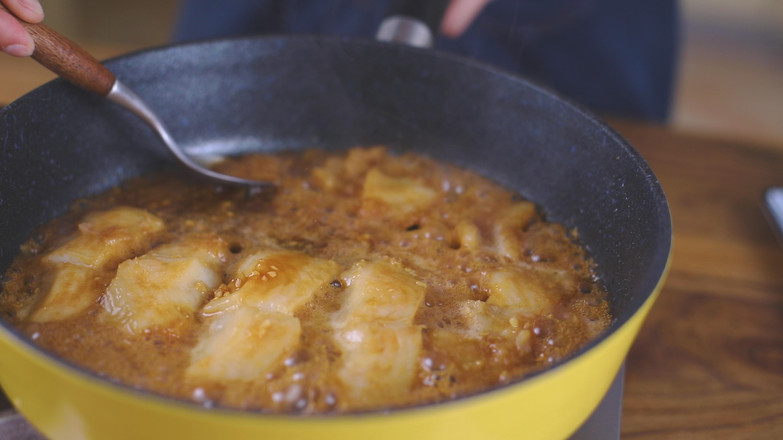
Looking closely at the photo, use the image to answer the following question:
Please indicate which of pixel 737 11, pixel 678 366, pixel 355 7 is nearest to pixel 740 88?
pixel 737 11

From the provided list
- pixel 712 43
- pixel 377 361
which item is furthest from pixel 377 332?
pixel 712 43

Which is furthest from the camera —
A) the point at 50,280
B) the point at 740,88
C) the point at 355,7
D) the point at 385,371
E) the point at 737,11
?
the point at 737,11

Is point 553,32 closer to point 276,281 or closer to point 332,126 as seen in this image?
point 332,126

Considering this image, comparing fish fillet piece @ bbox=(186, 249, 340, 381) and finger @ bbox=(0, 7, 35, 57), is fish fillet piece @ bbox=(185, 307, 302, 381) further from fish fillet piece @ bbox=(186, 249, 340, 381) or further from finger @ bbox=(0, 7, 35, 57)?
finger @ bbox=(0, 7, 35, 57)

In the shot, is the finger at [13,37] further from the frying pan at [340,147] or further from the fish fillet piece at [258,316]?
the fish fillet piece at [258,316]

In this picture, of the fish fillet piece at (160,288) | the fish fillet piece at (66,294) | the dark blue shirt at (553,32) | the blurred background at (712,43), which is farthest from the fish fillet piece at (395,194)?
the blurred background at (712,43)

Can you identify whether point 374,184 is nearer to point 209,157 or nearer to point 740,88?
point 209,157
